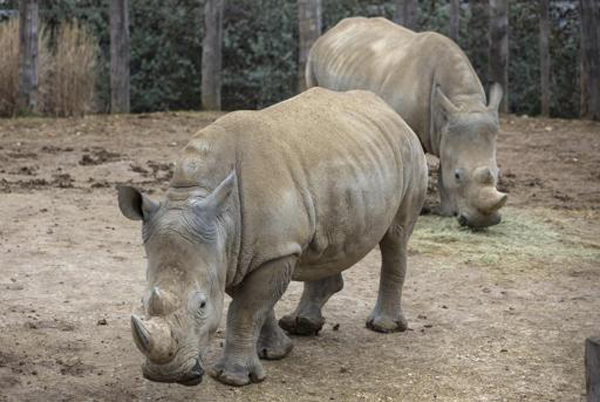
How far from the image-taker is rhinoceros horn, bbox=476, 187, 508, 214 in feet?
28.4

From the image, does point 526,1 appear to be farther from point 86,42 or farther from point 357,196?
point 357,196

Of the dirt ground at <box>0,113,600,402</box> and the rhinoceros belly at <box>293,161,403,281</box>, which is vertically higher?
the rhinoceros belly at <box>293,161,403,281</box>

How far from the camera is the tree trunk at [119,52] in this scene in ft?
54.0

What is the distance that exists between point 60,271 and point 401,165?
8.35 feet

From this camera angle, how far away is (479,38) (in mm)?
20797

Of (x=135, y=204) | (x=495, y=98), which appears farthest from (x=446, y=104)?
(x=135, y=204)

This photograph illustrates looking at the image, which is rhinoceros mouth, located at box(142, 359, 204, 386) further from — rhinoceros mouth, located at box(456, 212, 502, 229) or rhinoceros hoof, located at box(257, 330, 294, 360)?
rhinoceros mouth, located at box(456, 212, 502, 229)

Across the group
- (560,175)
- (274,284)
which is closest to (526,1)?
(560,175)

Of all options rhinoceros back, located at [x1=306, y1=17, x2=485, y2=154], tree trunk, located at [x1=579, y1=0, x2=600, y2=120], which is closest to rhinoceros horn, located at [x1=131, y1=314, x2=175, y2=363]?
rhinoceros back, located at [x1=306, y1=17, x2=485, y2=154]

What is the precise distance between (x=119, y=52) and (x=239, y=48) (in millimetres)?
4347

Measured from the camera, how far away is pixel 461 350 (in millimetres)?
6145

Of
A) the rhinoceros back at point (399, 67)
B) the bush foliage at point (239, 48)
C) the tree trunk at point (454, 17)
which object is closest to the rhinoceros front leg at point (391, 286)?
the rhinoceros back at point (399, 67)

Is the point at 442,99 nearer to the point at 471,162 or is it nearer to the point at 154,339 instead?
the point at 471,162

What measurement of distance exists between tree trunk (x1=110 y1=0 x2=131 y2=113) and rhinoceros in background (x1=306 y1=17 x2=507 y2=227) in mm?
6257
